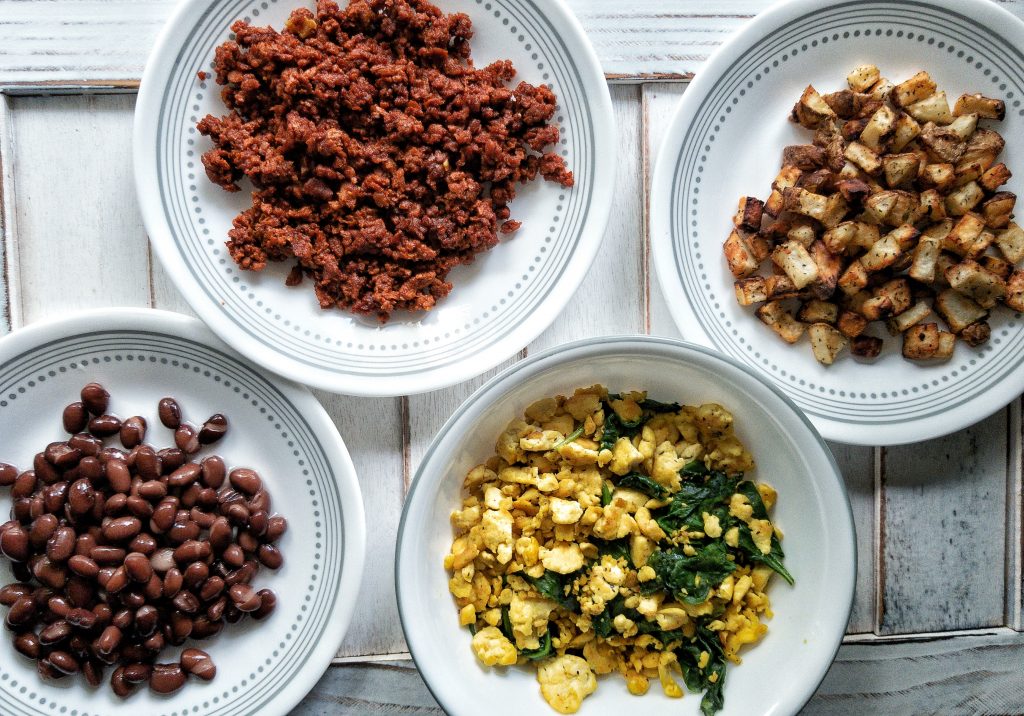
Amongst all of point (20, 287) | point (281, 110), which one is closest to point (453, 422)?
point (281, 110)

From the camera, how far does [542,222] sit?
4.81ft

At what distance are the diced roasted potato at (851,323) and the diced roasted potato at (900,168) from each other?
244mm

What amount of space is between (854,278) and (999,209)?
0.30 metres

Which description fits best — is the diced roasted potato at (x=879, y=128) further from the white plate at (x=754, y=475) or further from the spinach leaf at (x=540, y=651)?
the spinach leaf at (x=540, y=651)

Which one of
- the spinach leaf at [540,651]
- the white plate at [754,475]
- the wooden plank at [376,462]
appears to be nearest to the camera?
the white plate at [754,475]

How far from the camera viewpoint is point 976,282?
1.43 m

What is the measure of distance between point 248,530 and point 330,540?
0.48 feet

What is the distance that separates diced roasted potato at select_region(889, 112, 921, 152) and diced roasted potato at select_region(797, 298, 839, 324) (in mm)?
312

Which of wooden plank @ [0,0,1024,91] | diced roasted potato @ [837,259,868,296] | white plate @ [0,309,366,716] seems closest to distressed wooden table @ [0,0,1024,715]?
wooden plank @ [0,0,1024,91]

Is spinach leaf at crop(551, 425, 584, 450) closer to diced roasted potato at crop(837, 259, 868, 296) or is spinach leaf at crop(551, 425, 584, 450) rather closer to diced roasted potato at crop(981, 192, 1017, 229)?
diced roasted potato at crop(837, 259, 868, 296)

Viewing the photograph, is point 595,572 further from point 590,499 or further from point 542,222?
point 542,222

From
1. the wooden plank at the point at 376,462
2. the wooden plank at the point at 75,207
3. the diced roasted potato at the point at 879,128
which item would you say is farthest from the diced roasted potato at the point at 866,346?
the wooden plank at the point at 75,207

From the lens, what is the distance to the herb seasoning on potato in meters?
1.43

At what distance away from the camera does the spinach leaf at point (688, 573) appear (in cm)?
138
